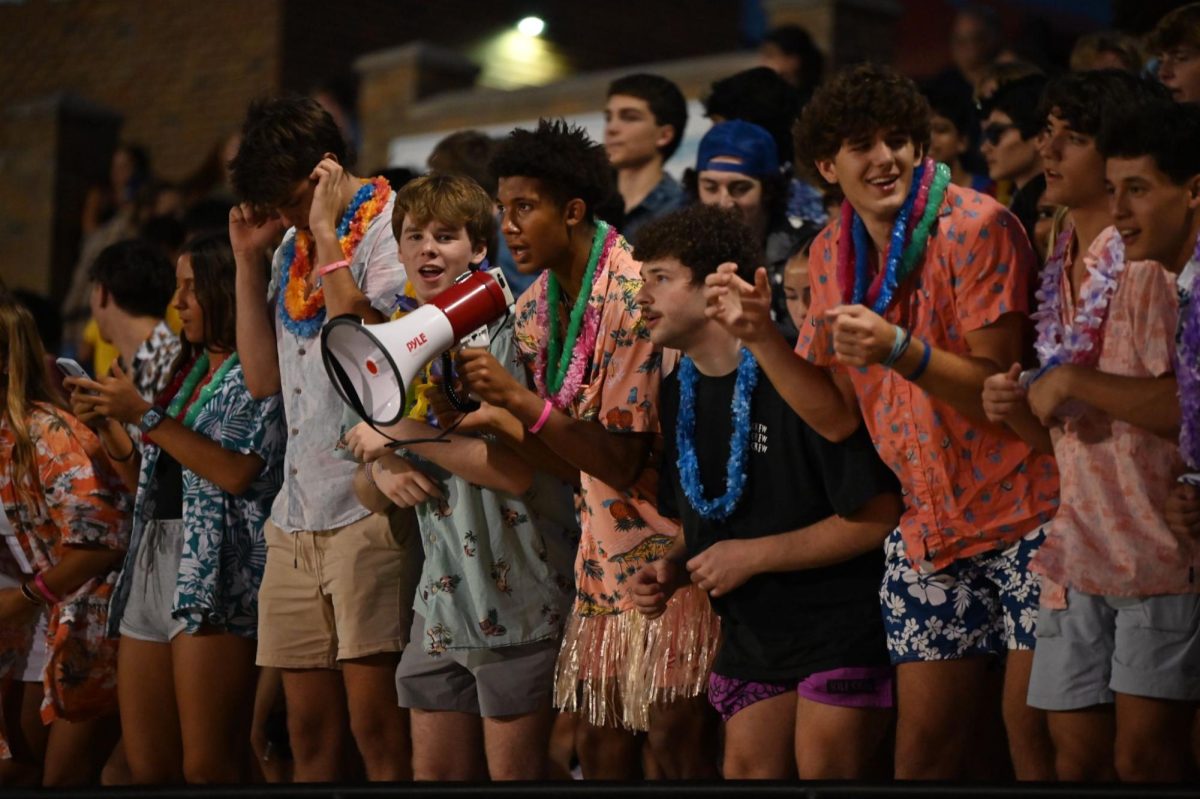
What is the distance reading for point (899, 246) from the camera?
3512mm

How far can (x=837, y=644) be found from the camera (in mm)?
3596

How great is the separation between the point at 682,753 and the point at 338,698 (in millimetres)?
960

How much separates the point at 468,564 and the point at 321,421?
61 centimetres

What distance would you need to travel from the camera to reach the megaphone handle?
3779 mm

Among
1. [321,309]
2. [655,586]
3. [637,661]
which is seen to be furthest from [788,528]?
[321,309]

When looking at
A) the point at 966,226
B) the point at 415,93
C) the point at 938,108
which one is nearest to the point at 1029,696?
the point at 966,226

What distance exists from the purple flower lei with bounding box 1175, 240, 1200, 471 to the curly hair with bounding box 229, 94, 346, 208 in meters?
2.33

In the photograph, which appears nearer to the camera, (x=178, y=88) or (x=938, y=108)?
(x=938, y=108)

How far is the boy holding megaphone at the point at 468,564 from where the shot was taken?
4.07 metres

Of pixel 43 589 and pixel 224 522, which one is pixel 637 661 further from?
pixel 43 589

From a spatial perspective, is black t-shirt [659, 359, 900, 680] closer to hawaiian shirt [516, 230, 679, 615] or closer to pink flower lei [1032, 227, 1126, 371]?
hawaiian shirt [516, 230, 679, 615]

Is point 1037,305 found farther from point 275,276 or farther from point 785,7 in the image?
point 785,7

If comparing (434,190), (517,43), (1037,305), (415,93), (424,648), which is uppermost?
(517,43)

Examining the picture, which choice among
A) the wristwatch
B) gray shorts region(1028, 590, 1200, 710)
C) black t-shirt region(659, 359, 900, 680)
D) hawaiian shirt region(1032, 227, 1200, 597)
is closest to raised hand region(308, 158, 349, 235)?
the wristwatch
